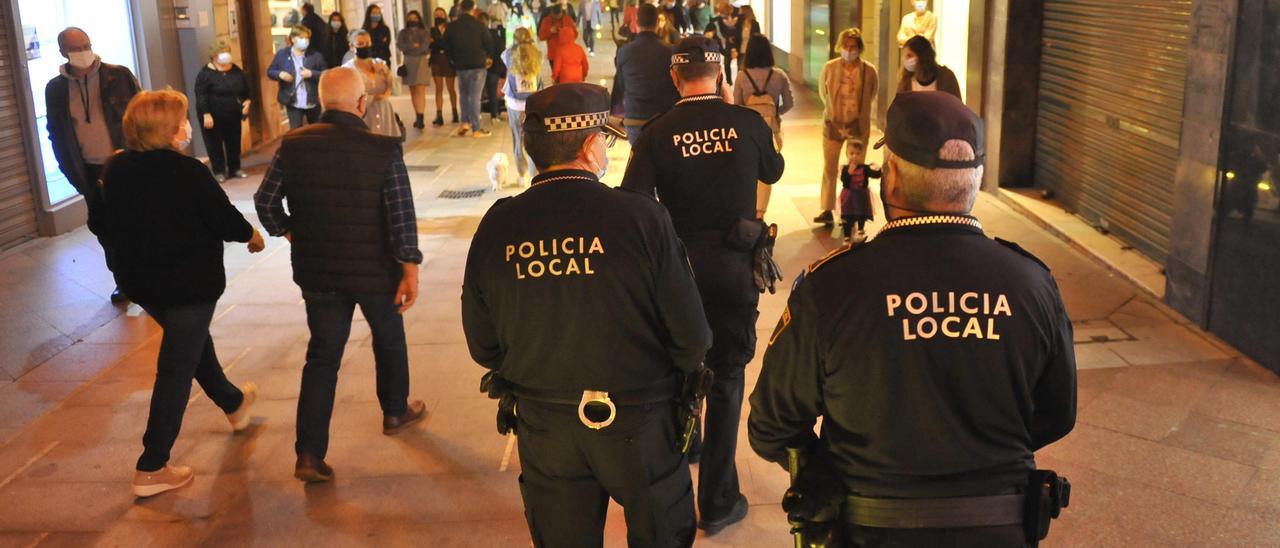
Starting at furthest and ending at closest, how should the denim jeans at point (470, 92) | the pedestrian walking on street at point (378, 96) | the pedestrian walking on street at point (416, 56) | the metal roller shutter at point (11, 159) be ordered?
the pedestrian walking on street at point (416, 56) < the denim jeans at point (470, 92) < the pedestrian walking on street at point (378, 96) < the metal roller shutter at point (11, 159)

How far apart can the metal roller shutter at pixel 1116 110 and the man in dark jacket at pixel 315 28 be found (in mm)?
9993

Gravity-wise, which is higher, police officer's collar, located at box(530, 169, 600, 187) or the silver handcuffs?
police officer's collar, located at box(530, 169, 600, 187)

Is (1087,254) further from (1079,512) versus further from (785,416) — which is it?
(785,416)

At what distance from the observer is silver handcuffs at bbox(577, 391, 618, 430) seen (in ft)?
11.0

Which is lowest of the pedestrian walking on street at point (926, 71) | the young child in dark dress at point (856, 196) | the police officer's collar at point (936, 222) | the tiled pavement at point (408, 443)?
the tiled pavement at point (408, 443)

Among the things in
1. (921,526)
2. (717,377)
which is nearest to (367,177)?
(717,377)

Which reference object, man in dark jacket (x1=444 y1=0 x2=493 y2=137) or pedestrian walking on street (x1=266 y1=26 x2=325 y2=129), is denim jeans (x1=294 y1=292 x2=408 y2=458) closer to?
pedestrian walking on street (x1=266 y1=26 x2=325 y2=129)

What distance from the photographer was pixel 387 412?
5.99 m

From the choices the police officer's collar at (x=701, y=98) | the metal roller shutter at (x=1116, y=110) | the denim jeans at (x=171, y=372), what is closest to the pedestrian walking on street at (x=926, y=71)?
the metal roller shutter at (x=1116, y=110)

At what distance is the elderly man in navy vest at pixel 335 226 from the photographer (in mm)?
5148

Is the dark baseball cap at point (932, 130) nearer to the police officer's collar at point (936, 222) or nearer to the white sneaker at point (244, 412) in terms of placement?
the police officer's collar at point (936, 222)

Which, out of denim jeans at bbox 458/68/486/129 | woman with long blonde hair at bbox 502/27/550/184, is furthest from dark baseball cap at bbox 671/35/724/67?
denim jeans at bbox 458/68/486/129

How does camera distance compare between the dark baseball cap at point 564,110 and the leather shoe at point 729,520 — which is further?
the leather shoe at point 729,520

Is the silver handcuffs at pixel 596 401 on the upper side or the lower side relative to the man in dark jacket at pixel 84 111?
lower
